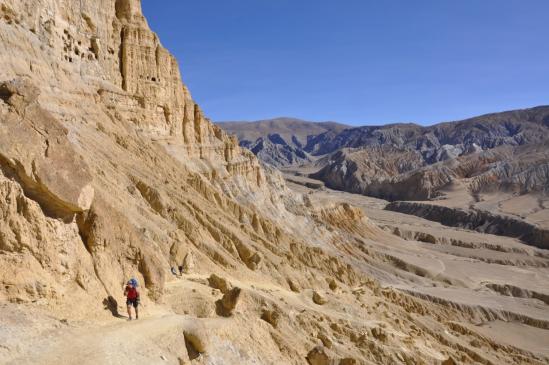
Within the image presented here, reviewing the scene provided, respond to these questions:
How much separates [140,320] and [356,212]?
46835 millimetres

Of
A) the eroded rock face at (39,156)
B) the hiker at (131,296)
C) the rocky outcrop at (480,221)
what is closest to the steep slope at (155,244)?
the eroded rock face at (39,156)

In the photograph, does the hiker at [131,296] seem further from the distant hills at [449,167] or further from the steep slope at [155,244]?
the distant hills at [449,167]

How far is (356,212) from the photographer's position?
56.5m

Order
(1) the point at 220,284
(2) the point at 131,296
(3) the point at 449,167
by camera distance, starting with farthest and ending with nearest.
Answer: (3) the point at 449,167 → (1) the point at 220,284 → (2) the point at 131,296

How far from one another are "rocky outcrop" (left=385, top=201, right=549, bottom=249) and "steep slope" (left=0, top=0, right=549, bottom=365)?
77.6ft

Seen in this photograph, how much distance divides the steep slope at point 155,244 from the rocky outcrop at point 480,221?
23.7m

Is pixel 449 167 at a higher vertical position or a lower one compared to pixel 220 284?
higher

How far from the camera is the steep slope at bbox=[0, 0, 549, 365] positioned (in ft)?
33.2

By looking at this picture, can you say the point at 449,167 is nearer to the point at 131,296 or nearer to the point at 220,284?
the point at 220,284

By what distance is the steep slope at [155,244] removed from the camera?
10.1 meters

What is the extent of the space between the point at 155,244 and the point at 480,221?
74016 mm

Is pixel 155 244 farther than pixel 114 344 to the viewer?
Yes

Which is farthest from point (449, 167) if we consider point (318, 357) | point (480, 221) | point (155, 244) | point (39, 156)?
point (39, 156)

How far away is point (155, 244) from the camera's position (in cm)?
Answer: 1777
